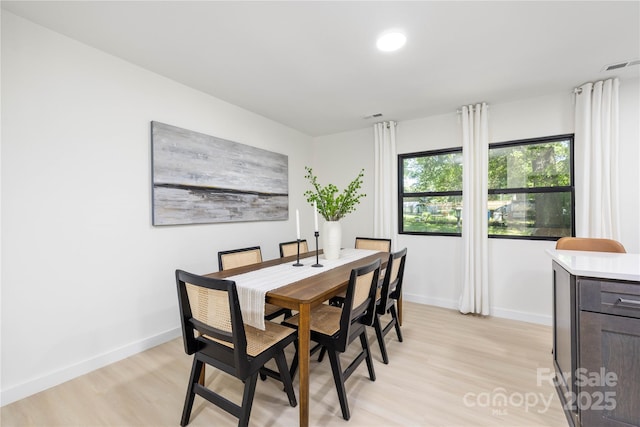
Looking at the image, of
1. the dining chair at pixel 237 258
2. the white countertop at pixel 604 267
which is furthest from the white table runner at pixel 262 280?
the white countertop at pixel 604 267

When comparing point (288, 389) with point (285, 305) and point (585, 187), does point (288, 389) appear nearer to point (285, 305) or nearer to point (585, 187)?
point (285, 305)

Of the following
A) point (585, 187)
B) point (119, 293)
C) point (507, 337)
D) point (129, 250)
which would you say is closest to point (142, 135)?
point (129, 250)

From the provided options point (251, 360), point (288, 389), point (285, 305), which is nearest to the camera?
point (251, 360)

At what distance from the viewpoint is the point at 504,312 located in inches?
126

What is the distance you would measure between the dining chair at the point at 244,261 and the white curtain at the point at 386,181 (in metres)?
1.93

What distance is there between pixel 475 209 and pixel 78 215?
383cm

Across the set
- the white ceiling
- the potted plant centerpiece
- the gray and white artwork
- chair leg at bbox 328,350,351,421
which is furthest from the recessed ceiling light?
chair leg at bbox 328,350,351,421

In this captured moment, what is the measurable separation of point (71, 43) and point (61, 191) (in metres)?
1.10

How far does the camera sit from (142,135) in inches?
95.7

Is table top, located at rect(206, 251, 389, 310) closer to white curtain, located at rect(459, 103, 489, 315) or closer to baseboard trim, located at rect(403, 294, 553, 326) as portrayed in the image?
white curtain, located at rect(459, 103, 489, 315)

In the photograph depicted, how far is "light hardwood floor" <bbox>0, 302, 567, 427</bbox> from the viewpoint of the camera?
163 cm

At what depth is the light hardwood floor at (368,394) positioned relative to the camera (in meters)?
1.63

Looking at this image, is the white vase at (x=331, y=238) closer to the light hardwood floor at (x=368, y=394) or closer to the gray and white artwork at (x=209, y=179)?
the light hardwood floor at (x=368, y=394)

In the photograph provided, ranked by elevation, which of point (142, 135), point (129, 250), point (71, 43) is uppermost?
point (71, 43)
